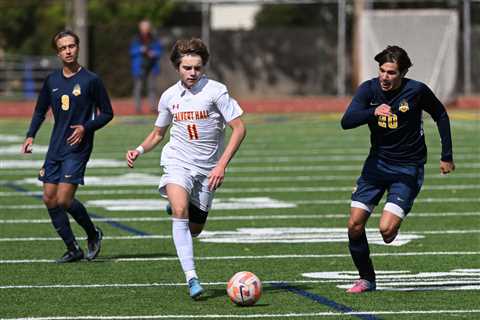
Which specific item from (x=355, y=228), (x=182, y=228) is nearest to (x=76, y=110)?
(x=182, y=228)

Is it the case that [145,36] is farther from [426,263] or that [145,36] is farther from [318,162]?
[426,263]

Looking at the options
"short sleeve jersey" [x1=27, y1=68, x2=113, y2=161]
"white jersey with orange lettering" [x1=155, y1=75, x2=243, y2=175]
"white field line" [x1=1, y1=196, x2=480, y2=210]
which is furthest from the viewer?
"white field line" [x1=1, y1=196, x2=480, y2=210]

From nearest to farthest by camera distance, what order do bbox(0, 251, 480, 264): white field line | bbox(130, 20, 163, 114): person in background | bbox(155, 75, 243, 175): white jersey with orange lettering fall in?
1. bbox(155, 75, 243, 175): white jersey with orange lettering
2. bbox(0, 251, 480, 264): white field line
3. bbox(130, 20, 163, 114): person in background

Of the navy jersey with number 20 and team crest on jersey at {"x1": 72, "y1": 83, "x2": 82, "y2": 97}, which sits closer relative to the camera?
the navy jersey with number 20

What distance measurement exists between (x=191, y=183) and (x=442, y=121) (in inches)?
71.3

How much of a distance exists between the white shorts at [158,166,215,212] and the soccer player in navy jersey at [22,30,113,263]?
1.91 meters

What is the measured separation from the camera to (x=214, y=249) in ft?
41.1

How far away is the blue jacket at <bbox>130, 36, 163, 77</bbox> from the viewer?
3244 cm

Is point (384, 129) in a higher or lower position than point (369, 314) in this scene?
higher

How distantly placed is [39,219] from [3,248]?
7.89ft

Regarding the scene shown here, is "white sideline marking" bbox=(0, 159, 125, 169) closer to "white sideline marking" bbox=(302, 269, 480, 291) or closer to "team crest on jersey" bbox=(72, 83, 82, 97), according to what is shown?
"team crest on jersey" bbox=(72, 83, 82, 97)

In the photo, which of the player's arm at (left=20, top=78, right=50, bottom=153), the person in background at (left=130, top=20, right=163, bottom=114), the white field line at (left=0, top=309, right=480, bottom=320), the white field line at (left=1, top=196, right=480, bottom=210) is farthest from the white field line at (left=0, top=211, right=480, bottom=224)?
the person in background at (left=130, top=20, right=163, bottom=114)

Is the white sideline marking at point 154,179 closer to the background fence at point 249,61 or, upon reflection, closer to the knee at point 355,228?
the knee at point 355,228

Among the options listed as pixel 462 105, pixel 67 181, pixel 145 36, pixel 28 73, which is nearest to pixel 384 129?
pixel 67 181
